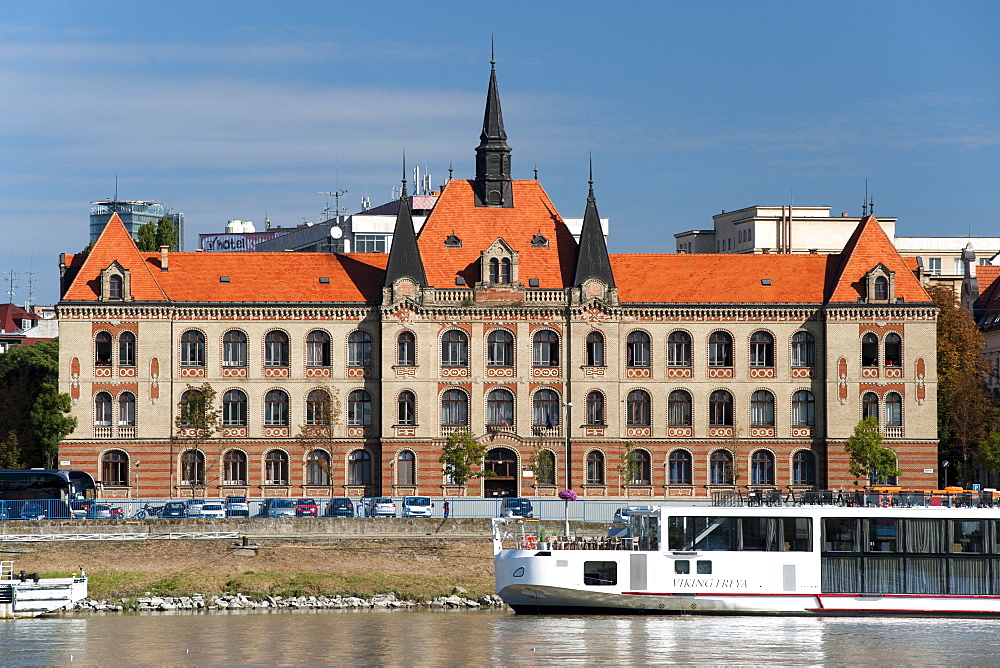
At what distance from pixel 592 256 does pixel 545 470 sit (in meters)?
13.3

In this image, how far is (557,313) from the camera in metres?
117

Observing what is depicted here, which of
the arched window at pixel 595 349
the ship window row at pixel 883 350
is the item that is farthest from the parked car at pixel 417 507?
the ship window row at pixel 883 350

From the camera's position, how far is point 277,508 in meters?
98.5

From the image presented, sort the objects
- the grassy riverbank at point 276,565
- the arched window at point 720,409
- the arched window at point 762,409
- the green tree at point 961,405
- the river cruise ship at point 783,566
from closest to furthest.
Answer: the river cruise ship at point 783,566
the grassy riverbank at point 276,565
the arched window at point 720,409
the arched window at point 762,409
the green tree at point 961,405

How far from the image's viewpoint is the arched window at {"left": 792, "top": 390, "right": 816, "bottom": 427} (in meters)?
119

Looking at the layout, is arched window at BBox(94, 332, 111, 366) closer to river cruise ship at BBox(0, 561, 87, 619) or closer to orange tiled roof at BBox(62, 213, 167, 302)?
orange tiled roof at BBox(62, 213, 167, 302)

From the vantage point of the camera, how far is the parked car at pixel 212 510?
9544 cm

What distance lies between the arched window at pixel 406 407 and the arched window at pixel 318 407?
4.22 m

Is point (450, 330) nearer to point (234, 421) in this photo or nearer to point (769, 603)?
point (234, 421)

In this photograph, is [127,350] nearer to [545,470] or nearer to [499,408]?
[499,408]

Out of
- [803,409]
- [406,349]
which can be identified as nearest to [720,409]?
[803,409]

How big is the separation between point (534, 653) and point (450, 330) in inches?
1972

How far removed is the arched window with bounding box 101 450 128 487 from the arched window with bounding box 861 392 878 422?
44.6 m

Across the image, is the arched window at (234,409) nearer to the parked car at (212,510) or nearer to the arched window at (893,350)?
the parked car at (212,510)
